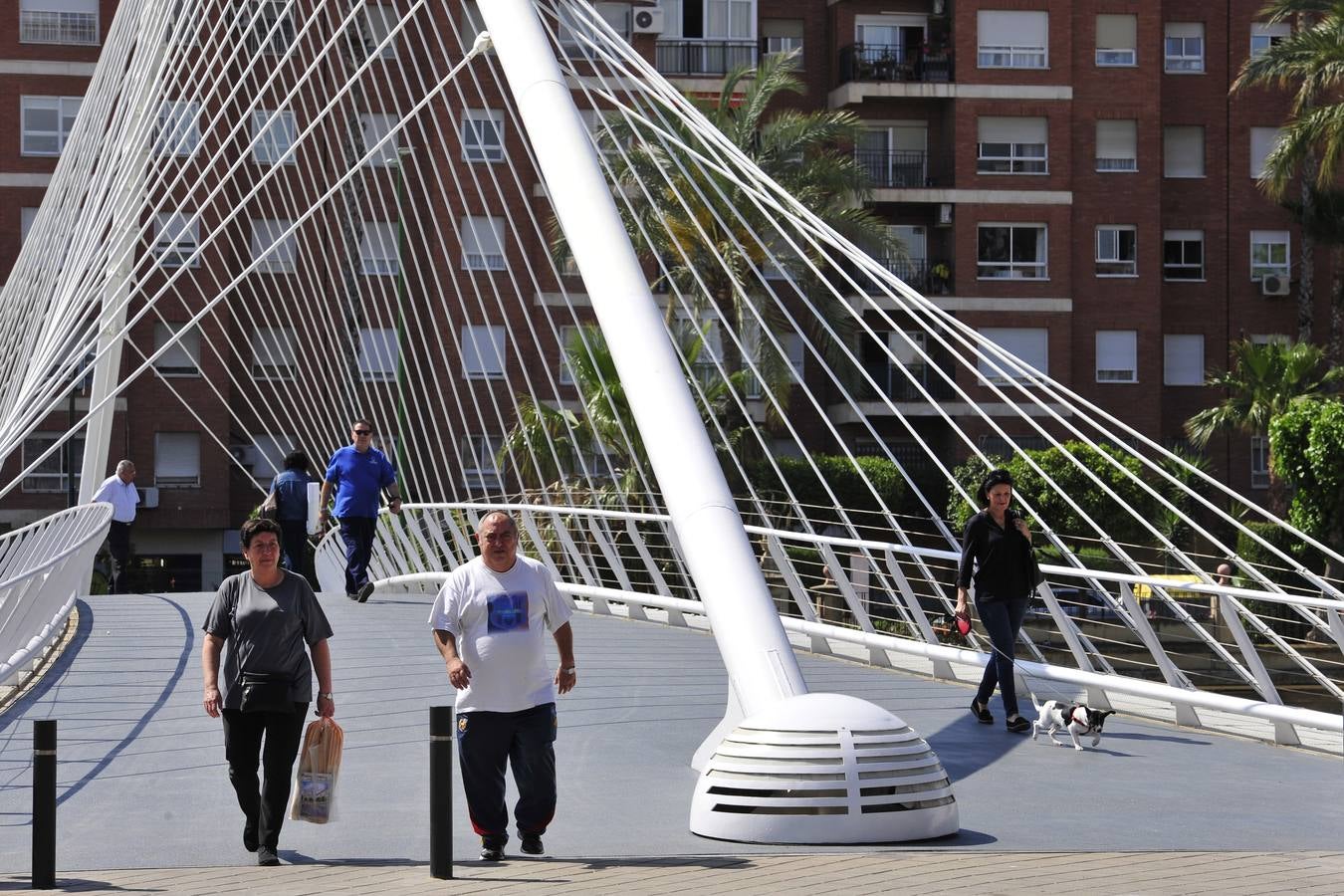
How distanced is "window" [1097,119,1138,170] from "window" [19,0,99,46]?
25.6m

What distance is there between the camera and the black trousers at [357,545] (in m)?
16.8

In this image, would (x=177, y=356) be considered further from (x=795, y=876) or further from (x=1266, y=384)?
(x=795, y=876)

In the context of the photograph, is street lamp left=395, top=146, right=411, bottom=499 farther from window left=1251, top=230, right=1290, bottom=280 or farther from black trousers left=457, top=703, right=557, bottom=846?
window left=1251, top=230, right=1290, bottom=280

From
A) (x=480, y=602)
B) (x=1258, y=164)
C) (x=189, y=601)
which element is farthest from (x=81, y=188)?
(x=1258, y=164)

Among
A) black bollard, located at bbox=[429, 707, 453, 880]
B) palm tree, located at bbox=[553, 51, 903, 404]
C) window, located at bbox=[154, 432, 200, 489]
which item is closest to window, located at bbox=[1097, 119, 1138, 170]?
palm tree, located at bbox=[553, 51, 903, 404]

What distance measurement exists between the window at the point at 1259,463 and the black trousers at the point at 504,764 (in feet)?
146

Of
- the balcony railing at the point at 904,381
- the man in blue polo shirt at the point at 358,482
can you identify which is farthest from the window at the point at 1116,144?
the man in blue polo shirt at the point at 358,482

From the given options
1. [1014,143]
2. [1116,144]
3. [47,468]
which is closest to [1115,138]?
[1116,144]

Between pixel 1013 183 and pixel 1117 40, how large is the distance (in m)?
4.71

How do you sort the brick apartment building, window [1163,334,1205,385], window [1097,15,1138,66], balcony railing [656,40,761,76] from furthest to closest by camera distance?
window [1163,334,1205,385] < balcony railing [656,40,761,76] < window [1097,15,1138,66] < the brick apartment building

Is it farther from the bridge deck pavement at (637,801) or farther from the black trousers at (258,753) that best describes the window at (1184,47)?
the black trousers at (258,753)

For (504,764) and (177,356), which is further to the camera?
(177,356)

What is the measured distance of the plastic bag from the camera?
739cm

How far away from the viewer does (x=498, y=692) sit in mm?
7492
